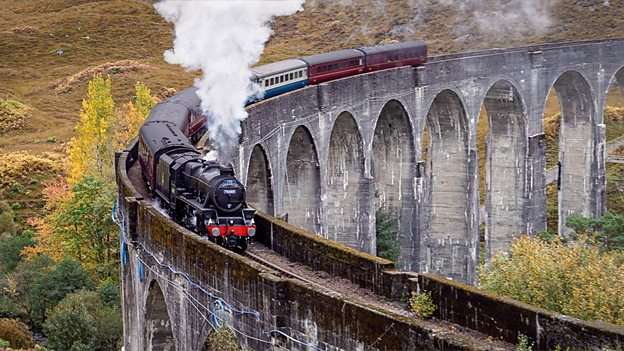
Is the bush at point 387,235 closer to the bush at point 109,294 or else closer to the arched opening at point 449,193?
the arched opening at point 449,193

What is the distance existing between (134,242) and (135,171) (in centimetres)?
680

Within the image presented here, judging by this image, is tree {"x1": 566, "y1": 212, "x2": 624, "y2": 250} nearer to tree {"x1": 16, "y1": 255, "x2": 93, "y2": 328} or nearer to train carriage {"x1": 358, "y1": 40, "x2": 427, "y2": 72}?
train carriage {"x1": 358, "y1": 40, "x2": 427, "y2": 72}

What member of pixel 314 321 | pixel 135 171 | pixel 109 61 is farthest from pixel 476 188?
pixel 109 61

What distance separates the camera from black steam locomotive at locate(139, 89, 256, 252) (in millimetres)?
19359

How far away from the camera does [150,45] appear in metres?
92.6

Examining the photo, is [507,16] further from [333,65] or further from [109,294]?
[109,294]

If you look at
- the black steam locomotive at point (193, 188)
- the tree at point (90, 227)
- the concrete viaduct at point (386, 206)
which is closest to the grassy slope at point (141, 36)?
the concrete viaduct at point (386, 206)

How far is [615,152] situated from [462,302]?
48.5 m

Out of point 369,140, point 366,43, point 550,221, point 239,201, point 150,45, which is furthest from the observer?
point 150,45

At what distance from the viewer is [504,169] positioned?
157 feet

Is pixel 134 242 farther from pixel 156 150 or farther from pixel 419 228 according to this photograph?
pixel 419 228

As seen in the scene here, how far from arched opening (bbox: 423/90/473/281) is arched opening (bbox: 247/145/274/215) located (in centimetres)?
1406

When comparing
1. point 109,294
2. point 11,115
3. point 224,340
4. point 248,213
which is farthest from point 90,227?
point 11,115

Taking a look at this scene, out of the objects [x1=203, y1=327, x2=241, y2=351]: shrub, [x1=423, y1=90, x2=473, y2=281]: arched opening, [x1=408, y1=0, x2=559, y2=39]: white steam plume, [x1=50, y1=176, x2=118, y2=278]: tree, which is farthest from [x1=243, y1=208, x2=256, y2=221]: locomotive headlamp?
[x1=408, y1=0, x2=559, y2=39]: white steam plume
